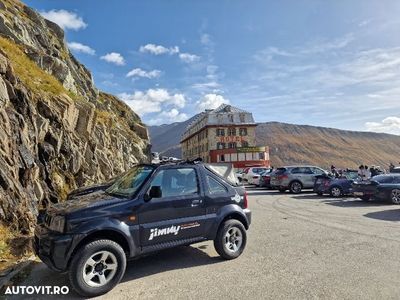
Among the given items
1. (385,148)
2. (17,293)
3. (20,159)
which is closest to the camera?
(17,293)

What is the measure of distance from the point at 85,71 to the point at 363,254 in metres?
35.0

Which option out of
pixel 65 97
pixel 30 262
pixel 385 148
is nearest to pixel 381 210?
pixel 30 262

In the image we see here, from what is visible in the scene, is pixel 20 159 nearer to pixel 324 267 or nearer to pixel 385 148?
pixel 324 267

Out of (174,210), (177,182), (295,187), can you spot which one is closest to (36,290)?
(174,210)

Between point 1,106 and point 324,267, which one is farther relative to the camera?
point 1,106

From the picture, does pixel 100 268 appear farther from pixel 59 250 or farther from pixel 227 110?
pixel 227 110

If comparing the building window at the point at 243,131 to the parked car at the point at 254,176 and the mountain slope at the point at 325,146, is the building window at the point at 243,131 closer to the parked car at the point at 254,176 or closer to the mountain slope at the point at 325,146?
the parked car at the point at 254,176

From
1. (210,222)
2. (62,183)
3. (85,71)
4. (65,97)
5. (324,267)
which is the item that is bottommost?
(324,267)

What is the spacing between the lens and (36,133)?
37.7 ft

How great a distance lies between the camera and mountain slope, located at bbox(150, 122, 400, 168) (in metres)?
140

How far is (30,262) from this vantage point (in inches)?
241

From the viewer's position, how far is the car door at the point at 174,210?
546 cm

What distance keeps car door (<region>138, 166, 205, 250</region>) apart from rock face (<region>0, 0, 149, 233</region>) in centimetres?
394

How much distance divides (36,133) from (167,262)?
7.86 metres
